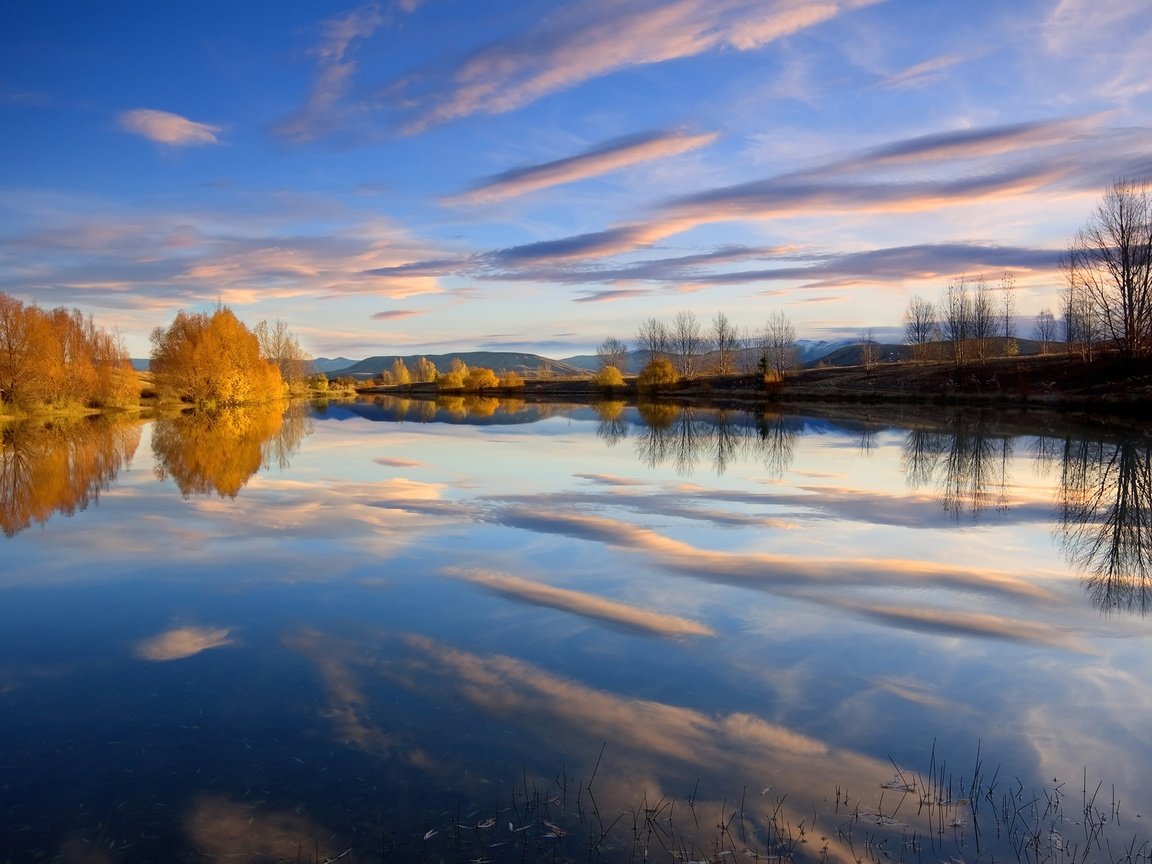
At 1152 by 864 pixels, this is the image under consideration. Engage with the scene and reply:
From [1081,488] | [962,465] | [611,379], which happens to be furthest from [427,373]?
[1081,488]

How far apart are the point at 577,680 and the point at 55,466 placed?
22563mm

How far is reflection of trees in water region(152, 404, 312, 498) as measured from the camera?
20.4 metres

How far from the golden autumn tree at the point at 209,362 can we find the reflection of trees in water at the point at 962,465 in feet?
170

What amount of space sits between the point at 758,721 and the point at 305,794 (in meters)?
3.56

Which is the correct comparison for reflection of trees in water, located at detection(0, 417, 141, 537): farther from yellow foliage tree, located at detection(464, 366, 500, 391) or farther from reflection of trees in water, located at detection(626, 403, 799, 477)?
yellow foliage tree, located at detection(464, 366, 500, 391)

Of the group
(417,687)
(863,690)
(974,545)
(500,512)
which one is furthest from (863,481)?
(417,687)

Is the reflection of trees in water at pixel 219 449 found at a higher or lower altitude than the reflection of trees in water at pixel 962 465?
higher

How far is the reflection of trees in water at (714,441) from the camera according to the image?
980 inches

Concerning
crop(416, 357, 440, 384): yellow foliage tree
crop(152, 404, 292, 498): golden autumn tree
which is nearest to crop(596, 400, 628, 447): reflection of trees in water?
crop(152, 404, 292, 498): golden autumn tree

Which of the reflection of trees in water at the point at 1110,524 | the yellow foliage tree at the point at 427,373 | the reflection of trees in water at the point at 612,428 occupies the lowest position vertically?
the reflection of trees in water at the point at 1110,524

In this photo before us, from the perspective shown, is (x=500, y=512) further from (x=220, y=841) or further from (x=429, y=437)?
(x=429, y=437)

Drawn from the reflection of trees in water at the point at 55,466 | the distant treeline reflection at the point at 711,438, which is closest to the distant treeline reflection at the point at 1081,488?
the distant treeline reflection at the point at 711,438

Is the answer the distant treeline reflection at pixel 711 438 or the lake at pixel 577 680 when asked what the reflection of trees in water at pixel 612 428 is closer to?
Answer: the distant treeline reflection at pixel 711 438

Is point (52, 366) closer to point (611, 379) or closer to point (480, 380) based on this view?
point (611, 379)
